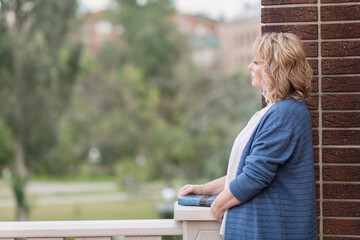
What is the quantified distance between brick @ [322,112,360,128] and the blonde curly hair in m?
0.27

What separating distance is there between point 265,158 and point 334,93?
49 centimetres

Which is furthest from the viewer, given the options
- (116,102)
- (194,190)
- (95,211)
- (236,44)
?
(236,44)

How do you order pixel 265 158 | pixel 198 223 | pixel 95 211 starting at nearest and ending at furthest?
pixel 265 158
pixel 198 223
pixel 95 211

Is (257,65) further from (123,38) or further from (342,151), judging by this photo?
(123,38)

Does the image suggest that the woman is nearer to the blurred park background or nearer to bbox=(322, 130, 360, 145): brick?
bbox=(322, 130, 360, 145): brick

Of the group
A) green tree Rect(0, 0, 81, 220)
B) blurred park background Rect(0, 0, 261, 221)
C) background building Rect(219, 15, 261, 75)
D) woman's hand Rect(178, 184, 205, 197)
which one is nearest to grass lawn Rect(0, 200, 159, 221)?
blurred park background Rect(0, 0, 261, 221)

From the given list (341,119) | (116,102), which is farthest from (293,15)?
(116,102)

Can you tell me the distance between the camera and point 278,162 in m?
1.62

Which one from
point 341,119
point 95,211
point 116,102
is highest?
point 341,119

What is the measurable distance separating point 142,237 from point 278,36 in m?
0.90

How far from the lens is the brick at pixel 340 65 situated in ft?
6.26

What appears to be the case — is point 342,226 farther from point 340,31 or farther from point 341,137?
point 340,31

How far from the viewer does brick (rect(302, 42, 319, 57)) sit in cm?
191

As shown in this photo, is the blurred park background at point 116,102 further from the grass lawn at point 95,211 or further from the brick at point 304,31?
the brick at point 304,31
